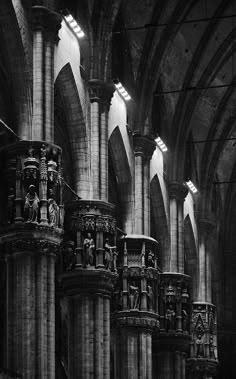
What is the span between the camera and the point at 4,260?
47.7 m

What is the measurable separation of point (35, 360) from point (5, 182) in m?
5.74

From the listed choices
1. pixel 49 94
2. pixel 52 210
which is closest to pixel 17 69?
pixel 49 94

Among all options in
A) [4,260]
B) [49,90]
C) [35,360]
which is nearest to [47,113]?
[49,90]

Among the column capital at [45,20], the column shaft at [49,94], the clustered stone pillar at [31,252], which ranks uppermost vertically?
the column capital at [45,20]

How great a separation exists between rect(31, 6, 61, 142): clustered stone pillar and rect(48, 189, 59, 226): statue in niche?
6.01ft

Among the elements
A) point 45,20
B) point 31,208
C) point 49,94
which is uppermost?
point 45,20

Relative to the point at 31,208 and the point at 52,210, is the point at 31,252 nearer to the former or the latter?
the point at 31,208

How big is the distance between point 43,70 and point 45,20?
173cm

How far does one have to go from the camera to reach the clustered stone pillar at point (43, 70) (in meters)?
48.0

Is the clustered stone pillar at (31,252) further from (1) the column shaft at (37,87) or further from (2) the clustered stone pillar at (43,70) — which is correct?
(2) the clustered stone pillar at (43,70)

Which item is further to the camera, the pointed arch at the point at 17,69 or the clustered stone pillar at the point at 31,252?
the pointed arch at the point at 17,69

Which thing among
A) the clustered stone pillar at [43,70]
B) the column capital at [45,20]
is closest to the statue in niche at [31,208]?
the clustered stone pillar at [43,70]

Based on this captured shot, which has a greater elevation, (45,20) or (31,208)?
(45,20)

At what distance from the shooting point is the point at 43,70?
159 ft
